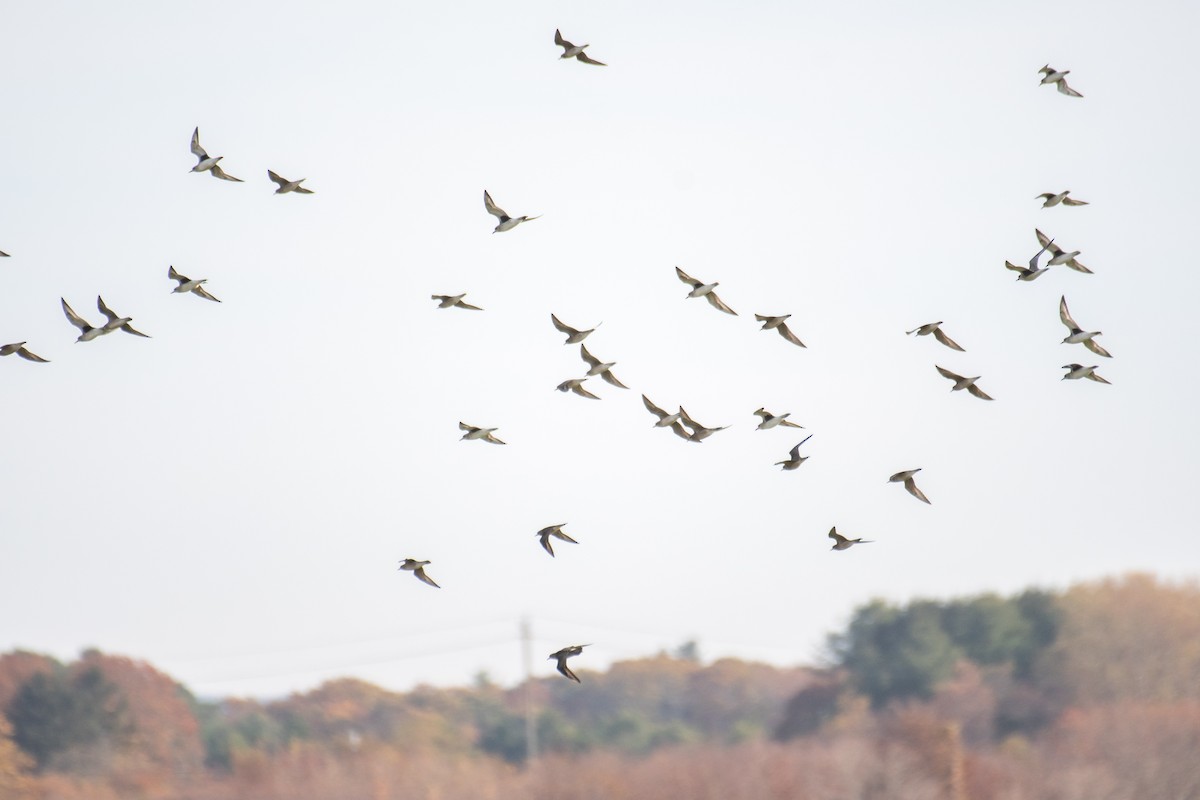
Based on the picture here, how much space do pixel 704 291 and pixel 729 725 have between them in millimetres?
106072

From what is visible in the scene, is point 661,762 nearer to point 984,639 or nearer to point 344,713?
point 344,713

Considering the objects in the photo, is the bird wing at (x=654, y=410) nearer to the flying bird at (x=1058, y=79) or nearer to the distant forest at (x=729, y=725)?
the flying bird at (x=1058, y=79)

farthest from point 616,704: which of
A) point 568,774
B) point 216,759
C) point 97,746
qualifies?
point 568,774

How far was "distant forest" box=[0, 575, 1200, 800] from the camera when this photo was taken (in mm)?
73812

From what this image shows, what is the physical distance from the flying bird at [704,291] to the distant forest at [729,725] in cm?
4578

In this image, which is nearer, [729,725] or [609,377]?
[609,377]

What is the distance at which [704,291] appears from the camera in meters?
24.5

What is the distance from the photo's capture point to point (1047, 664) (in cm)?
11731

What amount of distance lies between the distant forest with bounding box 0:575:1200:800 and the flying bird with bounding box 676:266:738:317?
45779mm

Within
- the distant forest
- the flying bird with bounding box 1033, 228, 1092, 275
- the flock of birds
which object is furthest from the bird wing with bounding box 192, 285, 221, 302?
the distant forest

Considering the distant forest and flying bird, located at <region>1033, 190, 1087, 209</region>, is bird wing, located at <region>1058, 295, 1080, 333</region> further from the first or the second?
the distant forest

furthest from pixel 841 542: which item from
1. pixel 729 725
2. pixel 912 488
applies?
pixel 729 725

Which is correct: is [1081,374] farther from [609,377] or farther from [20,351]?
[20,351]

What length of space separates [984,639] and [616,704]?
3072cm
